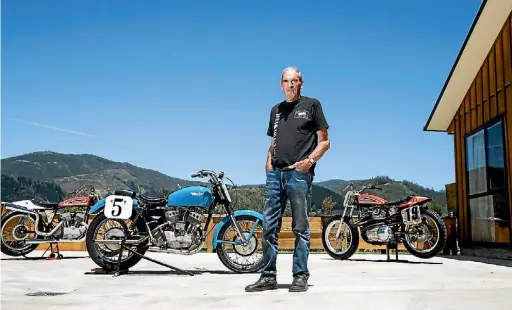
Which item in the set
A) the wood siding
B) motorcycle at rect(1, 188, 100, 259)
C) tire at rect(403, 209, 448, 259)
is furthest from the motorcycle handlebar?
the wood siding

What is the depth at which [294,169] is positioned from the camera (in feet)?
13.1

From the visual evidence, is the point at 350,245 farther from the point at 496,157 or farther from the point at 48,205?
the point at 48,205

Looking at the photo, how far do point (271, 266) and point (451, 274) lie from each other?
90.2 inches

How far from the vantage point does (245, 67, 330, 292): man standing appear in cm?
399

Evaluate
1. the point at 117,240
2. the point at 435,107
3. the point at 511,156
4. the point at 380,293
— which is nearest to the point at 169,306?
the point at 380,293

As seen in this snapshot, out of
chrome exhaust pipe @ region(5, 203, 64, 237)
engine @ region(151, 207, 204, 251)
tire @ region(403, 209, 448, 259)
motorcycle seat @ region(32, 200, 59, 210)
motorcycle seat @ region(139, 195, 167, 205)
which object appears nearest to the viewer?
engine @ region(151, 207, 204, 251)

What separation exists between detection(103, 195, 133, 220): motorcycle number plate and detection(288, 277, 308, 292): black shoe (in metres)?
2.38

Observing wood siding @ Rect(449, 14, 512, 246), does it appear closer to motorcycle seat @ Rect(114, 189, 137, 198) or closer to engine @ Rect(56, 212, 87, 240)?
motorcycle seat @ Rect(114, 189, 137, 198)

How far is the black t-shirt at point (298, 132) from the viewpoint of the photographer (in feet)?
13.3

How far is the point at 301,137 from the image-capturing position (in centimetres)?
405

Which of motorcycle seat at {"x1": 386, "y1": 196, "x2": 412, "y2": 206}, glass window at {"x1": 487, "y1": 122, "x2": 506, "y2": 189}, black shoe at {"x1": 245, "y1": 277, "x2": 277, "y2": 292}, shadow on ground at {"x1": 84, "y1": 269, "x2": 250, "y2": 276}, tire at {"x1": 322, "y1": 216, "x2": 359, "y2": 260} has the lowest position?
shadow on ground at {"x1": 84, "y1": 269, "x2": 250, "y2": 276}

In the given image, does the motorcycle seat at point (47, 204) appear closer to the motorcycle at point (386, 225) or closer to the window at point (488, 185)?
the motorcycle at point (386, 225)

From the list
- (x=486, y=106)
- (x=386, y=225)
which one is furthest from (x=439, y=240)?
(x=486, y=106)

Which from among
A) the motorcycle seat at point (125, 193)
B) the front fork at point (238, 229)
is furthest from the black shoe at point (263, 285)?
the motorcycle seat at point (125, 193)
